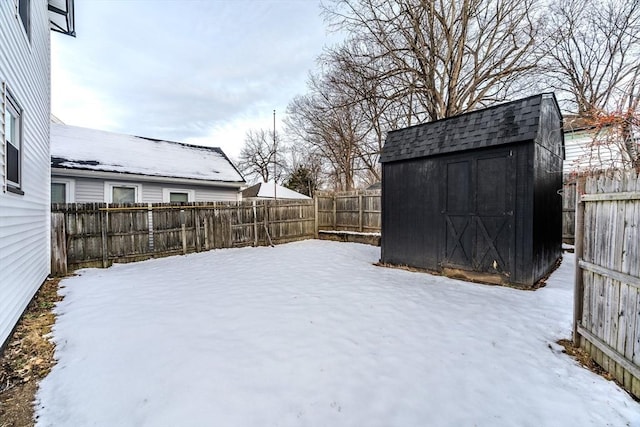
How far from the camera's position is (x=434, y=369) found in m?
2.47

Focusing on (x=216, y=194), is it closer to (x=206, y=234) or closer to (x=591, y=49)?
(x=206, y=234)

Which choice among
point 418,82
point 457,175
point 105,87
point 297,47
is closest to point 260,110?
point 297,47

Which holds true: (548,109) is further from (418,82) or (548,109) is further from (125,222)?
(125,222)

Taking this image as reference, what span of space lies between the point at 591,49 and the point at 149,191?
19058 millimetres

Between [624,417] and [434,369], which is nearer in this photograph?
[624,417]

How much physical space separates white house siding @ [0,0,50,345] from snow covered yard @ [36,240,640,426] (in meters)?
0.61

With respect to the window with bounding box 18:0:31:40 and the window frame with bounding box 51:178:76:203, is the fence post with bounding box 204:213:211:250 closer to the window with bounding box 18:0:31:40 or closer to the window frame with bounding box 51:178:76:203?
the window frame with bounding box 51:178:76:203

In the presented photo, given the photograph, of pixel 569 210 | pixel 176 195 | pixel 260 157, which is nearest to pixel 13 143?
pixel 176 195

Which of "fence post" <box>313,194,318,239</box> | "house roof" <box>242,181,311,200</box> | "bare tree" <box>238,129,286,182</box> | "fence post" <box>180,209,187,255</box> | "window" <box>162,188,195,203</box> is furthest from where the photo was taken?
"bare tree" <box>238,129,286,182</box>

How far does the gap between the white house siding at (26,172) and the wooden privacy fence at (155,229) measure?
0.65 meters

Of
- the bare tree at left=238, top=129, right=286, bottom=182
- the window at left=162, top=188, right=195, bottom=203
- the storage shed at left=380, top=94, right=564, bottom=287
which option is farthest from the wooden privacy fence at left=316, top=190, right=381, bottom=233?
the bare tree at left=238, top=129, right=286, bottom=182

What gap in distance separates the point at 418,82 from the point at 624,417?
39.2ft

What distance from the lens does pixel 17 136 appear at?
151 inches

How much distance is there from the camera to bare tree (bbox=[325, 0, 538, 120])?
1008 centimetres
